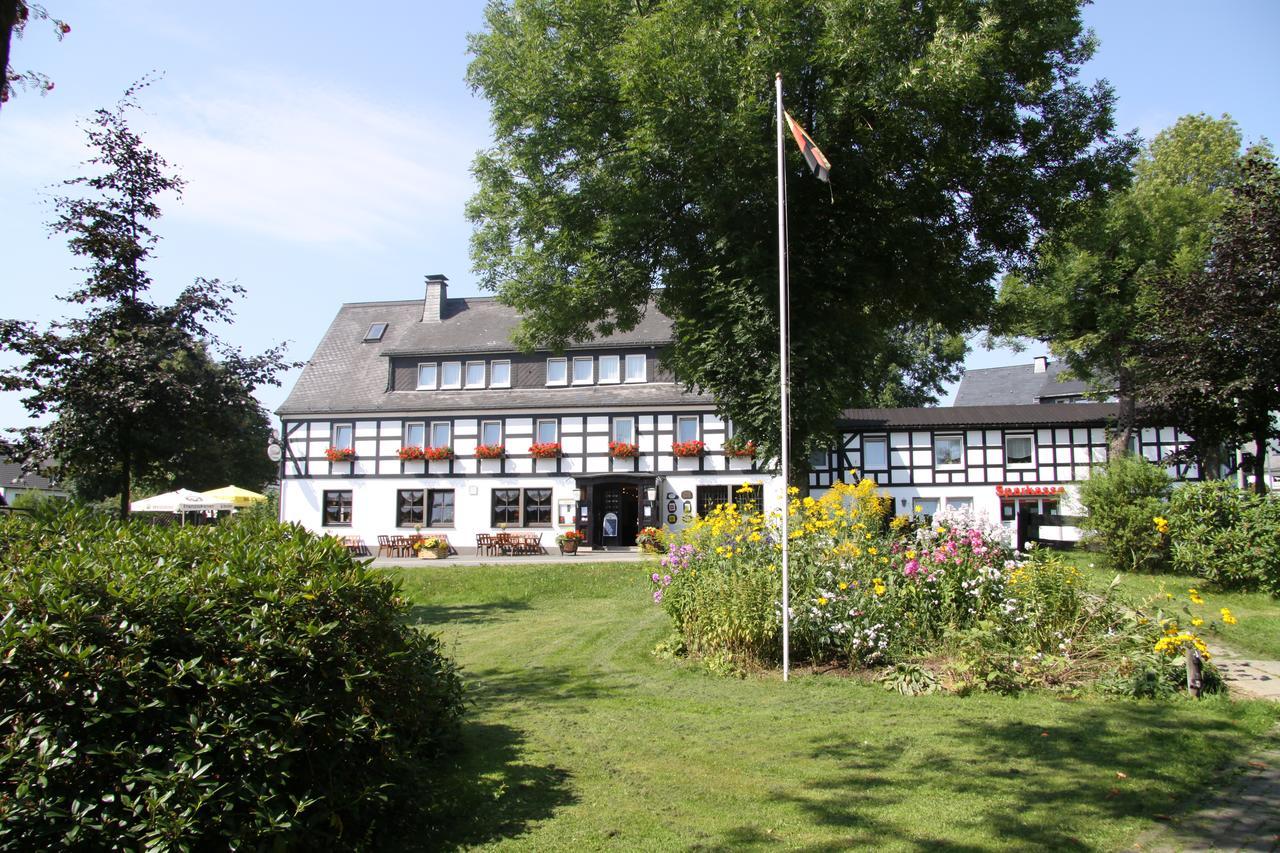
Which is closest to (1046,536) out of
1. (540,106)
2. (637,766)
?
(540,106)

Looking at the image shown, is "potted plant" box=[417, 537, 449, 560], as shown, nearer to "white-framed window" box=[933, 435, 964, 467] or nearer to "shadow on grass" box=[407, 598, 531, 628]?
"shadow on grass" box=[407, 598, 531, 628]

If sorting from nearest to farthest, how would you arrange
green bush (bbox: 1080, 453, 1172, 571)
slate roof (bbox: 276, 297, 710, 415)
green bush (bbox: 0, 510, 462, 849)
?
green bush (bbox: 0, 510, 462, 849)
green bush (bbox: 1080, 453, 1172, 571)
slate roof (bbox: 276, 297, 710, 415)

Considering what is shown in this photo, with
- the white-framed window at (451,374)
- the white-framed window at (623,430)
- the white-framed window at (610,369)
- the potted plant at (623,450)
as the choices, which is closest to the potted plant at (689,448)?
the potted plant at (623,450)

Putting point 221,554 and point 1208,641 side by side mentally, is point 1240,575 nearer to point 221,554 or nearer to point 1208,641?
point 1208,641

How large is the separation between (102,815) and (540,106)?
14603 millimetres

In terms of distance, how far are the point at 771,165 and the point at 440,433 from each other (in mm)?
22020

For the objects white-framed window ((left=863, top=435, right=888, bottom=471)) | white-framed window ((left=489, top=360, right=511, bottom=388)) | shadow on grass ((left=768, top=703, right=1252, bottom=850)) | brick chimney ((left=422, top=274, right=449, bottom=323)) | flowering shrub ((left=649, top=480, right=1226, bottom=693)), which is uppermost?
brick chimney ((left=422, top=274, right=449, bottom=323))

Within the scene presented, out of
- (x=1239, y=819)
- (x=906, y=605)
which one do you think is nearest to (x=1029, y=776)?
(x=1239, y=819)

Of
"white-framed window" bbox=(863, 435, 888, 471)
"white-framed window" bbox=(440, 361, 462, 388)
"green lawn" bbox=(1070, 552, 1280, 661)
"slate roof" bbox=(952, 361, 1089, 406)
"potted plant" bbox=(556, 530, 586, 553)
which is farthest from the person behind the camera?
"slate roof" bbox=(952, 361, 1089, 406)

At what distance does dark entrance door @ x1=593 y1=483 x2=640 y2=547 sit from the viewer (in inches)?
1287

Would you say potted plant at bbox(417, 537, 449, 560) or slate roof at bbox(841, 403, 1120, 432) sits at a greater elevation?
slate roof at bbox(841, 403, 1120, 432)

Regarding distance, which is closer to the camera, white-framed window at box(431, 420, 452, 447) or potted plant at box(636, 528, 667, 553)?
potted plant at box(636, 528, 667, 553)

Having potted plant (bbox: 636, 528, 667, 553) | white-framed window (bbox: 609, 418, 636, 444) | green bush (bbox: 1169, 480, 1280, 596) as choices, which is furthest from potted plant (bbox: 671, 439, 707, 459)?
green bush (bbox: 1169, 480, 1280, 596)

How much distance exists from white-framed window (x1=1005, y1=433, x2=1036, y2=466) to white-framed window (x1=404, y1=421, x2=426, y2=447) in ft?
75.4
